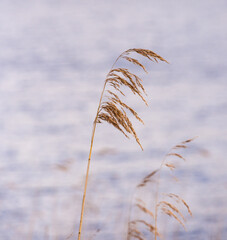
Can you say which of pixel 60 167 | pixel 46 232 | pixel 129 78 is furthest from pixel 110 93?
pixel 46 232

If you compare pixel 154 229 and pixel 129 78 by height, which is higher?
pixel 129 78

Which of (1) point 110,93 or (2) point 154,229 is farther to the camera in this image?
(2) point 154,229

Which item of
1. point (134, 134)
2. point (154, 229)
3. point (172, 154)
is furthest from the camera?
point (172, 154)

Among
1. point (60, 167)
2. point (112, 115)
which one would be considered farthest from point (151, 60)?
point (60, 167)

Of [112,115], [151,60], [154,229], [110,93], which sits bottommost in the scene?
[154,229]

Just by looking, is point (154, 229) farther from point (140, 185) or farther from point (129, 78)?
point (129, 78)

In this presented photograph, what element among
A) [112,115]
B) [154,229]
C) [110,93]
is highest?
[110,93]

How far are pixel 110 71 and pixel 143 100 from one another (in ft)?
1.27

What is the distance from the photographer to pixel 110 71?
305cm

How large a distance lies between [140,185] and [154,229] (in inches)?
35.4

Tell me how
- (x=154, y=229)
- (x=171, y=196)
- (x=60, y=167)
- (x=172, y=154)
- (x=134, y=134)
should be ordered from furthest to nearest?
(x=60, y=167)
(x=171, y=196)
(x=172, y=154)
(x=154, y=229)
(x=134, y=134)

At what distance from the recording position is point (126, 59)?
307 centimetres

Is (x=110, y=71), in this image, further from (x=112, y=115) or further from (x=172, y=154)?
(x=172, y=154)

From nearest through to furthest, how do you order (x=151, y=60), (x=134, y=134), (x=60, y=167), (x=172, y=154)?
(x=134, y=134) → (x=151, y=60) → (x=172, y=154) → (x=60, y=167)
